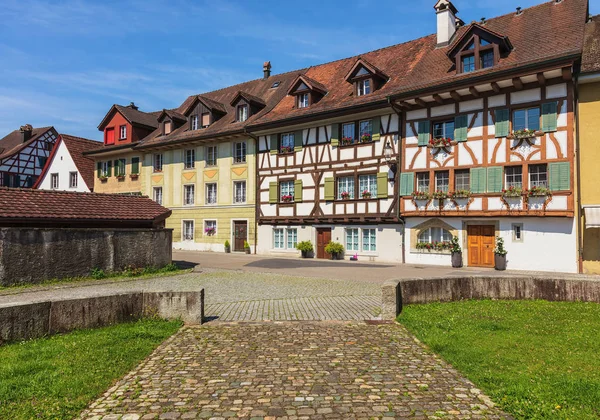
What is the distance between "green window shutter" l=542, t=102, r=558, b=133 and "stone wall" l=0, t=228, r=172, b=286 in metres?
15.3

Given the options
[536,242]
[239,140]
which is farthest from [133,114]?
[536,242]

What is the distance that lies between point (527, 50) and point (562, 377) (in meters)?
18.3

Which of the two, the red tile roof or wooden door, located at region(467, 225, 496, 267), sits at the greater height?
the red tile roof

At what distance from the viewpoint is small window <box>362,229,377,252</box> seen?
2344 cm

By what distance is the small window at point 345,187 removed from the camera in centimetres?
2412

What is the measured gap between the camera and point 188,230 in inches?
1246

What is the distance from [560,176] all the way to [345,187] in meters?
10.0

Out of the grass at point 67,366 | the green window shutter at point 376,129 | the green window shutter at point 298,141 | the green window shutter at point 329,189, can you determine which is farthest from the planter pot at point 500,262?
the grass at point 67,366

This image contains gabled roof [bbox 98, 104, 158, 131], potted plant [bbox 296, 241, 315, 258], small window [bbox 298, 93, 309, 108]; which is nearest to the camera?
potted plant [bbox 296, 241, 315, 258]

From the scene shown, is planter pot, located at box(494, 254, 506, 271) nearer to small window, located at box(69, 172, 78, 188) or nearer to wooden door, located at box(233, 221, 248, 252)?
wooden door, located at box(233, 221, 248, 252)

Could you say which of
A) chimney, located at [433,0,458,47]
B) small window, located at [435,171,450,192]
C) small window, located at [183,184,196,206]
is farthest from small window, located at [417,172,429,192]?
small window, located at [183,184,196,206]

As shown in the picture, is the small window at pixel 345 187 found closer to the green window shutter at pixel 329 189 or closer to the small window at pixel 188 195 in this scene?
the green window shutter at pixel 329 189

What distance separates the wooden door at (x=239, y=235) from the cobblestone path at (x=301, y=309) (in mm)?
17836

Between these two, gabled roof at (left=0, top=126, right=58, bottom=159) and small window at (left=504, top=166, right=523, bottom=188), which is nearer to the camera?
small window at (left=504, top=166, right=523, bottom=188)
